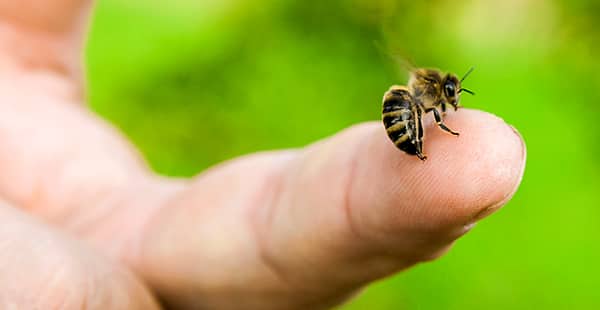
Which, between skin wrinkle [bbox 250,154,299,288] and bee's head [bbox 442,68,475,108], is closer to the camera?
bee's head [bbox 442,68,475,108]

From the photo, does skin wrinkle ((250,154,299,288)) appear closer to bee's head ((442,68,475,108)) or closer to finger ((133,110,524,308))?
finger ((133,110,524,308))

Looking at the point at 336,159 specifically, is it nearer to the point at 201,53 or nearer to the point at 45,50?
the point at 45,50

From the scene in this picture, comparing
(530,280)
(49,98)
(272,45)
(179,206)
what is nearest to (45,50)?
(49,98)

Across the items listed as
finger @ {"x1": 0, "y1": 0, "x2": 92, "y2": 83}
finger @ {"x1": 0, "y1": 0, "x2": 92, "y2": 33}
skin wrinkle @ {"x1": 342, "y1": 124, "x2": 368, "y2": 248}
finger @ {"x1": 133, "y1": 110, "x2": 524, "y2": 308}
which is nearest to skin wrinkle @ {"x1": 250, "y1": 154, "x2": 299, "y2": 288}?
finger @ {"x1": 133, "y1": 110, "x2": 524, "y2": 308}

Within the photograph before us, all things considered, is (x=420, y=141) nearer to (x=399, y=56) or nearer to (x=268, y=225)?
(x=399, y=56)

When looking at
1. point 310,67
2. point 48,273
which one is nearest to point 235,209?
point 48,273
